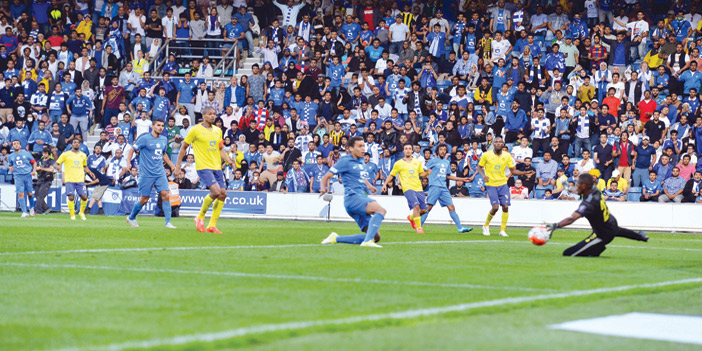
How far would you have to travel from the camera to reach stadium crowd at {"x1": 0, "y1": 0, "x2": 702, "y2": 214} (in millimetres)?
26438

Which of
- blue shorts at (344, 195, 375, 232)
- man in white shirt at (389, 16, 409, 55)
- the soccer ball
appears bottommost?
the soccer ball

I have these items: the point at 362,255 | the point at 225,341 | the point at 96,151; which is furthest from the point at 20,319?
the point at 96,151

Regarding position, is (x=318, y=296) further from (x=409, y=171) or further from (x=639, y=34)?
(x=639, y=34)

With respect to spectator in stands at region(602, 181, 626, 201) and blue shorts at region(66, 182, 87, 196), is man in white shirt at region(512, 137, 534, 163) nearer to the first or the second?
spectator in stands at region(602, 181, 626, 201)

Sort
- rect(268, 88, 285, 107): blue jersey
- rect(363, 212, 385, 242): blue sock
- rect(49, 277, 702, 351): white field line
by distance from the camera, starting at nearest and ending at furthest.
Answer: rect(49, 277, 702, 351): white field line
rect(363, 212, 385, 242): blue sock
rect(268, 88, 285, 107): blue jersey

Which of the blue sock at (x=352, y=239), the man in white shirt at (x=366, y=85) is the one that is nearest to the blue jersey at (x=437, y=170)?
the blue sock at (x=352, y=239)

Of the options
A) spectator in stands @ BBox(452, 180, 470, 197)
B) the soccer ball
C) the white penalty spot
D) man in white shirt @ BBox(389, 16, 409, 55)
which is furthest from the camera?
man in white shirt @ BBox(389, 16, 409, 55)

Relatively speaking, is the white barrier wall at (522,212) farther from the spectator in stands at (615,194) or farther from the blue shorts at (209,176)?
the blue shorts at (209,176)

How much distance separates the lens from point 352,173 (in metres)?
13.2

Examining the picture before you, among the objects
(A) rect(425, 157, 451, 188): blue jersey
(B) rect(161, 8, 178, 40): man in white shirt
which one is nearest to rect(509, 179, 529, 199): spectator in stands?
(A) rect(425, 157, 451, 188): blue jersey

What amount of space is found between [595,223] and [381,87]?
18514 millimetres

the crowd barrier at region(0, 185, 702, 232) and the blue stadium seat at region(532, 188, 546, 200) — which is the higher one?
the blue stadium seat at region(532, 188, 546, 200)

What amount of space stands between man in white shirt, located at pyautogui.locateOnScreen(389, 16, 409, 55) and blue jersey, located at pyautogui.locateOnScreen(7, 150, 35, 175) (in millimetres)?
12824

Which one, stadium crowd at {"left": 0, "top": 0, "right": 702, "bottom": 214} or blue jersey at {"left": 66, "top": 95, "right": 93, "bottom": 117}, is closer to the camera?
stadium crowd at {"left": 0, "top": 0, "right": 702, "bottom": 214}
